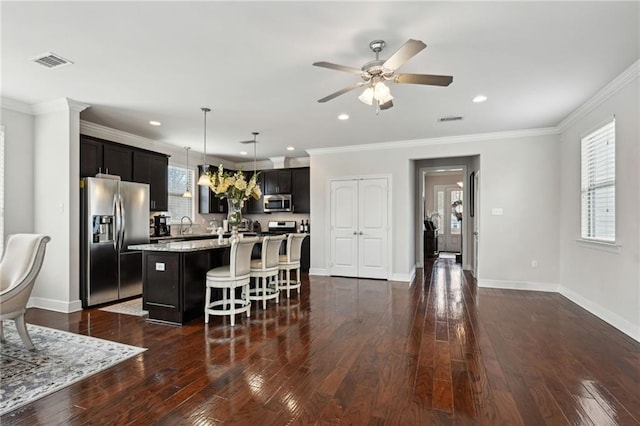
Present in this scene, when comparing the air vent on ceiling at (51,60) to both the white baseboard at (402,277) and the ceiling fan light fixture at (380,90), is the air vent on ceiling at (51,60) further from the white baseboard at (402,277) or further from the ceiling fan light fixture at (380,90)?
the white baseboard at (402,277)

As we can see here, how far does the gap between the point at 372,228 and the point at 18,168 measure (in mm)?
5628

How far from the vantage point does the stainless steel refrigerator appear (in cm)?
452

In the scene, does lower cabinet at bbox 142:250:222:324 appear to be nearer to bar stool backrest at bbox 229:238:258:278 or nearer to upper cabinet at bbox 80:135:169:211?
bar stool backrest at bbox 229:238:258:278

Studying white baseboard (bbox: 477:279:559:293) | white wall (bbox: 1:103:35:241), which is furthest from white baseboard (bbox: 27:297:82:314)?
white baseboard (bbox: 477:279:559:293)

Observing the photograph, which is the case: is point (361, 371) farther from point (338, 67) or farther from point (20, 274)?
point (20, 274)

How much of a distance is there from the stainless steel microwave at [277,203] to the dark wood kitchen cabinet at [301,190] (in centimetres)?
12

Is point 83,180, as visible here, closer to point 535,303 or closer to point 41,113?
point 41,113

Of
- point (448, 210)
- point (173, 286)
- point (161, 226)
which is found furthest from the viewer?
point (448, 210)

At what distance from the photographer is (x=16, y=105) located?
170 inches

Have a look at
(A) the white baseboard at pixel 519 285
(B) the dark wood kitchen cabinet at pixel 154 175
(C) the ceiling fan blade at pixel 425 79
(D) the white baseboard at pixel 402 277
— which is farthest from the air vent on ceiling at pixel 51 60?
(A) the white baseboard at pixel 519 285

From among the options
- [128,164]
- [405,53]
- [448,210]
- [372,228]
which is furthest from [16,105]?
[448,210]

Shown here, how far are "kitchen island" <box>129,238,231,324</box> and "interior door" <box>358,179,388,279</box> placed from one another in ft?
11.0

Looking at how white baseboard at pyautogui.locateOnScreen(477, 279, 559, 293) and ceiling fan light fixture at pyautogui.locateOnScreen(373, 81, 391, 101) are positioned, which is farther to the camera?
white baseboard at pyautogui.locateOnScreen(477, 279, 559, 293)

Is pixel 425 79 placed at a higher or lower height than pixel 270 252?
higher
